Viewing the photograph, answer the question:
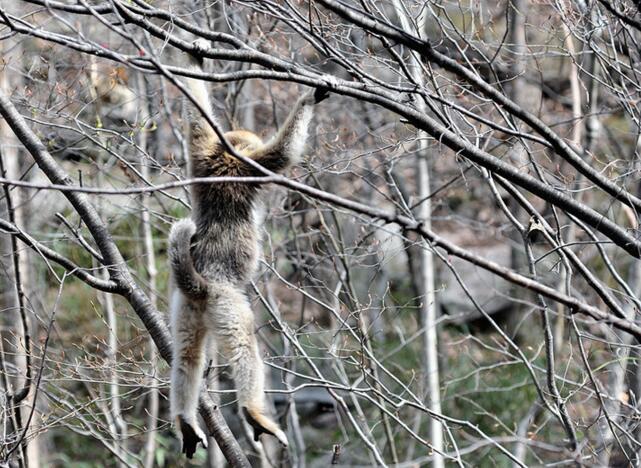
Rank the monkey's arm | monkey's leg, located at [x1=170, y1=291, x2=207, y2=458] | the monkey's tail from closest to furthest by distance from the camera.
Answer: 1. the monkey's tail
2. monkey's leg, located at [x1=170, y1=291, x2=207, y2=458]
3. the monkey's arm

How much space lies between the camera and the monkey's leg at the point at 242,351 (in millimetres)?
5035

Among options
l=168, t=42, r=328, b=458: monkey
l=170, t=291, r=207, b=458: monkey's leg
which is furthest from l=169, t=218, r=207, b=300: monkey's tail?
l=170, t=291, r=207, b=458: monkey's leg

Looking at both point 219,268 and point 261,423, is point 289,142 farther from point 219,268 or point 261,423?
point 261,423

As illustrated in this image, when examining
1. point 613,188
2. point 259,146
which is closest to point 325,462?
point 259,146

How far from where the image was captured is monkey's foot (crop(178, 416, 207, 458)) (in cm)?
500

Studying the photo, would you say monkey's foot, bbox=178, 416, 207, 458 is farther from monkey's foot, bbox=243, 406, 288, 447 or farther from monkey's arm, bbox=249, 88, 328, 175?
monkey's arm, bbox=249, 88, 328, 175

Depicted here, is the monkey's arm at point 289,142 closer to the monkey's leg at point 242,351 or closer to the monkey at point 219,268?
the monkey at point 219,268

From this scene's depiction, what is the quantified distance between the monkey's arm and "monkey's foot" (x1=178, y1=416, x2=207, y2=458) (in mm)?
1606

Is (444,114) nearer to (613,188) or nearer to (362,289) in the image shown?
(613,188)

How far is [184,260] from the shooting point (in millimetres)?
4957

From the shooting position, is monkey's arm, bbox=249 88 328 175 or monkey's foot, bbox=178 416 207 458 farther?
monkey's arm, bbox=249 88 328 175

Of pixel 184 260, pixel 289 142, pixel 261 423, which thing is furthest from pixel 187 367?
pixel 289 142

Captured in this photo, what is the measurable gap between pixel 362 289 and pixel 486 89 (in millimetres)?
9307

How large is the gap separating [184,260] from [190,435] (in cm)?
102
